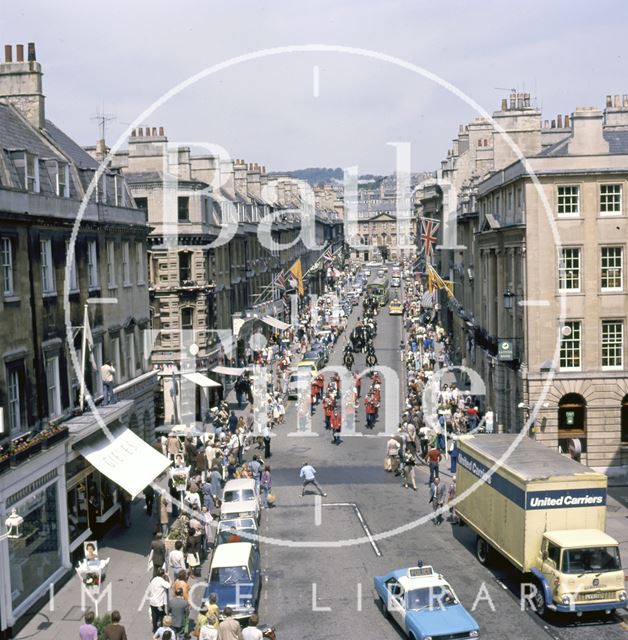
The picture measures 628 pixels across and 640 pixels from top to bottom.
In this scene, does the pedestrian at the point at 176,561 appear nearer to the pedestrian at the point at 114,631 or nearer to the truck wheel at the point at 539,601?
the pedestrian at the point at 114,631

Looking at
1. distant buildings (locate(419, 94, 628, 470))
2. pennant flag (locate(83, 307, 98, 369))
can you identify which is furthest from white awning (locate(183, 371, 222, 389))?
distant buildings (locate(419, 94, 628, 470))

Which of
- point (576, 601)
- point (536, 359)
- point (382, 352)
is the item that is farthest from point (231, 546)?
point (382, 352)

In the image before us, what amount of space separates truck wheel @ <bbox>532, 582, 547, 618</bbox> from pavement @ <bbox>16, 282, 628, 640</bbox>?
0.70ft

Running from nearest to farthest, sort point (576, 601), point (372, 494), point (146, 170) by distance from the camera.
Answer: point (576, 601) < point (372, 494) < point (146, 170)

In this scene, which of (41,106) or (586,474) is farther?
(41,106)

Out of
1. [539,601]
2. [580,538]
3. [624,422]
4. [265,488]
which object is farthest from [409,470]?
[580,538]

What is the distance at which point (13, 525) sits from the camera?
20781mm

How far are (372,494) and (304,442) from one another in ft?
35.1

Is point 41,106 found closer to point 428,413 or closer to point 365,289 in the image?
point 428,413

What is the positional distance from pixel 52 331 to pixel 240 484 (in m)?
8.23

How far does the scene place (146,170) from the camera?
54.3m

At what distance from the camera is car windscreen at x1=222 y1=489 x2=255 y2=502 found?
99.6ft

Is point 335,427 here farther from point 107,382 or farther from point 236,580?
point 236,580

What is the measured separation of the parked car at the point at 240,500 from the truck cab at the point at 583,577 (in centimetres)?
1058
